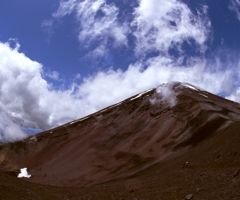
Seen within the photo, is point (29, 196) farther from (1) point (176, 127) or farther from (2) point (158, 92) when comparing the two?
(2) point (158, 92)

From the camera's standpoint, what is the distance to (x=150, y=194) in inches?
650

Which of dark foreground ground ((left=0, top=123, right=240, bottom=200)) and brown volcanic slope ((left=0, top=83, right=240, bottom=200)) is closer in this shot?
dark foreground ground ((left=0, top=123, right=240, bottom=200))

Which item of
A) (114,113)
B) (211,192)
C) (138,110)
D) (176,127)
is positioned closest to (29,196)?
(211,192)

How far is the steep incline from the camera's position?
3366cm

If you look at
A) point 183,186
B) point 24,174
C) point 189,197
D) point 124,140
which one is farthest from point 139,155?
point 189,197

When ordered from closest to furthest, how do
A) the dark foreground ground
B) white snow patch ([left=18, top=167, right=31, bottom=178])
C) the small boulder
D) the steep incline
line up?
the dark foreground ground < the small boulder < the steep incline < white snow patch ([left=18, top=167, right=31, bottom=178])

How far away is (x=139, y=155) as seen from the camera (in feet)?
120

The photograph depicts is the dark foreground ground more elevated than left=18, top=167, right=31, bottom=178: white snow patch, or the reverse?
left=18, top=167, right=31, bottom=178: white snow patch

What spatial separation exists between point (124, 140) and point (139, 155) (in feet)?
28.2

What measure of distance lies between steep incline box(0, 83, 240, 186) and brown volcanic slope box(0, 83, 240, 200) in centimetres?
14

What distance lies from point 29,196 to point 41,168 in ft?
116

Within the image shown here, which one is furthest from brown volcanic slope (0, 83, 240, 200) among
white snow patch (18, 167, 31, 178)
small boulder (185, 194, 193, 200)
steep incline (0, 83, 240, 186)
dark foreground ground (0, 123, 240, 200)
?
white snow patch (18, 167, 31, 178)

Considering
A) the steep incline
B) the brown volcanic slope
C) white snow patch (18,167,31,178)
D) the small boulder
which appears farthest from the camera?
white snow patch (18,167,31,178)

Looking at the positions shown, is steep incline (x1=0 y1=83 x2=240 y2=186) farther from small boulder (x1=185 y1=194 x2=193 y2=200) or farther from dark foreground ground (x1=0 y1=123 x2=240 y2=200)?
small boulder (x1=185 y1=194 x2=193 y2=200)
